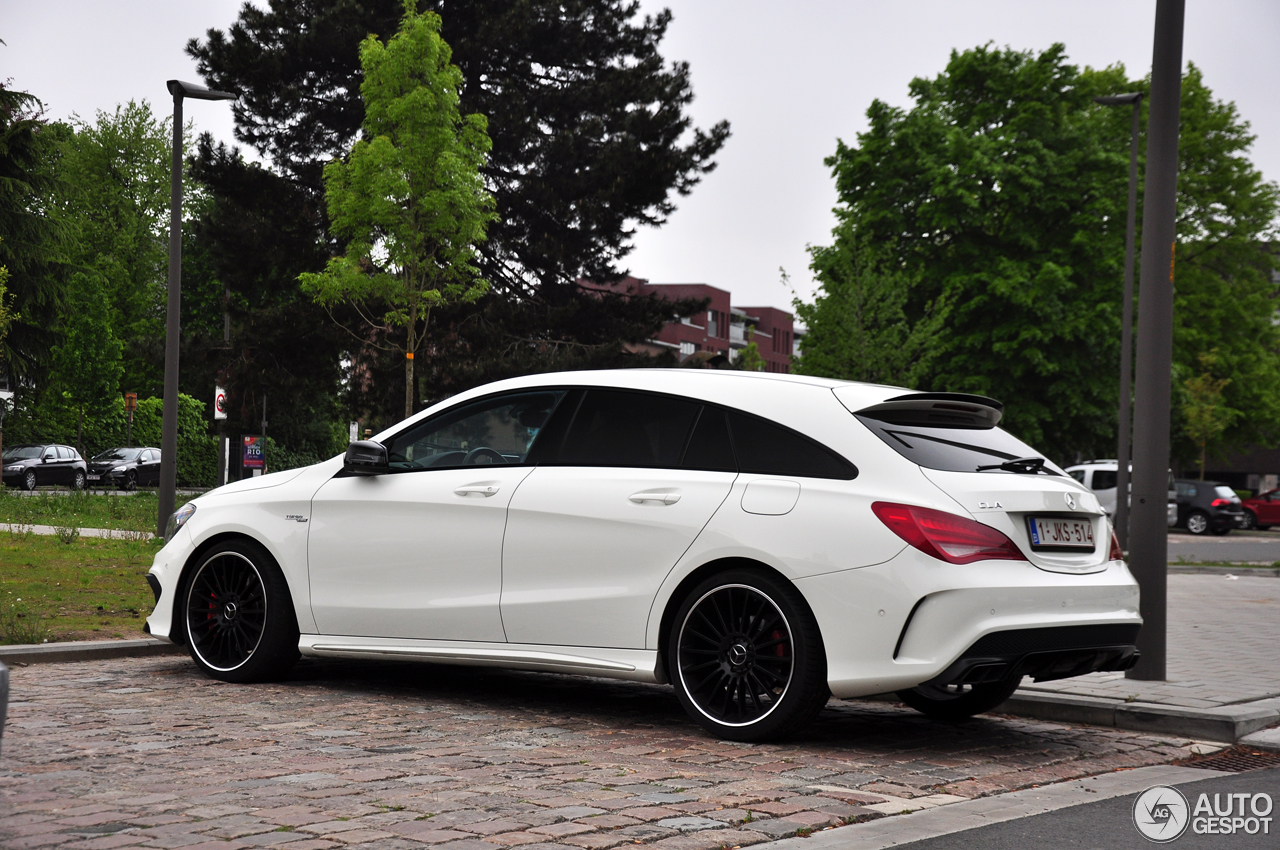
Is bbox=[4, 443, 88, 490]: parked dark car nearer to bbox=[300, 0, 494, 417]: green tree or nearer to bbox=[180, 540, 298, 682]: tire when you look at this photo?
bbox=[300, 0, 494, 417]: green tree

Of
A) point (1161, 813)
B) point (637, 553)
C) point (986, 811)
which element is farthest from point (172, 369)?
point (1161, 813)

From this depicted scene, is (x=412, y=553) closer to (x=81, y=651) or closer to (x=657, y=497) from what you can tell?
(x=657, y=497)

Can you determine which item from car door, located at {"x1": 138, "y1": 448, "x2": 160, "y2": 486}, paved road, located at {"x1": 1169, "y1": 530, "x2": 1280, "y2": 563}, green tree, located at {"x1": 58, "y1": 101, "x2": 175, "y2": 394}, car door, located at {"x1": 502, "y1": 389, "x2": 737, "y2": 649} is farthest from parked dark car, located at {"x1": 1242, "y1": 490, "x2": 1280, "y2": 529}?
green tree, located at {"x1": 58, "y1": 101, "x2": 175, "y2": 394}

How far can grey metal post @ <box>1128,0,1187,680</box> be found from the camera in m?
8.19

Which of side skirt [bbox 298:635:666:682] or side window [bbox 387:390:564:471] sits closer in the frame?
side skirt [bbox 298:635:666:682]

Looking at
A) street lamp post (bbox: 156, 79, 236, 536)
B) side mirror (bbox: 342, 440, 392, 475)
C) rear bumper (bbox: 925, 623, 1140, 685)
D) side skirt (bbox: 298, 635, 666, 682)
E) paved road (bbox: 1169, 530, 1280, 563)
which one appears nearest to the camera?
rear bumper (bbox: 925, 623, 1140, 685)

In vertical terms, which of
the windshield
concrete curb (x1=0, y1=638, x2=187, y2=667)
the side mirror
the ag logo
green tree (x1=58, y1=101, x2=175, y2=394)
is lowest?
the ag logo

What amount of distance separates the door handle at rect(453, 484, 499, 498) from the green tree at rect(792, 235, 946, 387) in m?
20.0

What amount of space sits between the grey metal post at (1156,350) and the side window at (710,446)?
3065mm

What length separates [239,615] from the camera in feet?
25.3

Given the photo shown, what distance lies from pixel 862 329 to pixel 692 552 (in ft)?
70.7

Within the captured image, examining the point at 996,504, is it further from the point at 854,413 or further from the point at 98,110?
the point at 98,110

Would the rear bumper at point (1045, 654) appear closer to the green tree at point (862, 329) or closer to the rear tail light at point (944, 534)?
the rear tail light at point (944, 534)

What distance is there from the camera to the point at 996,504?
19.5ft
